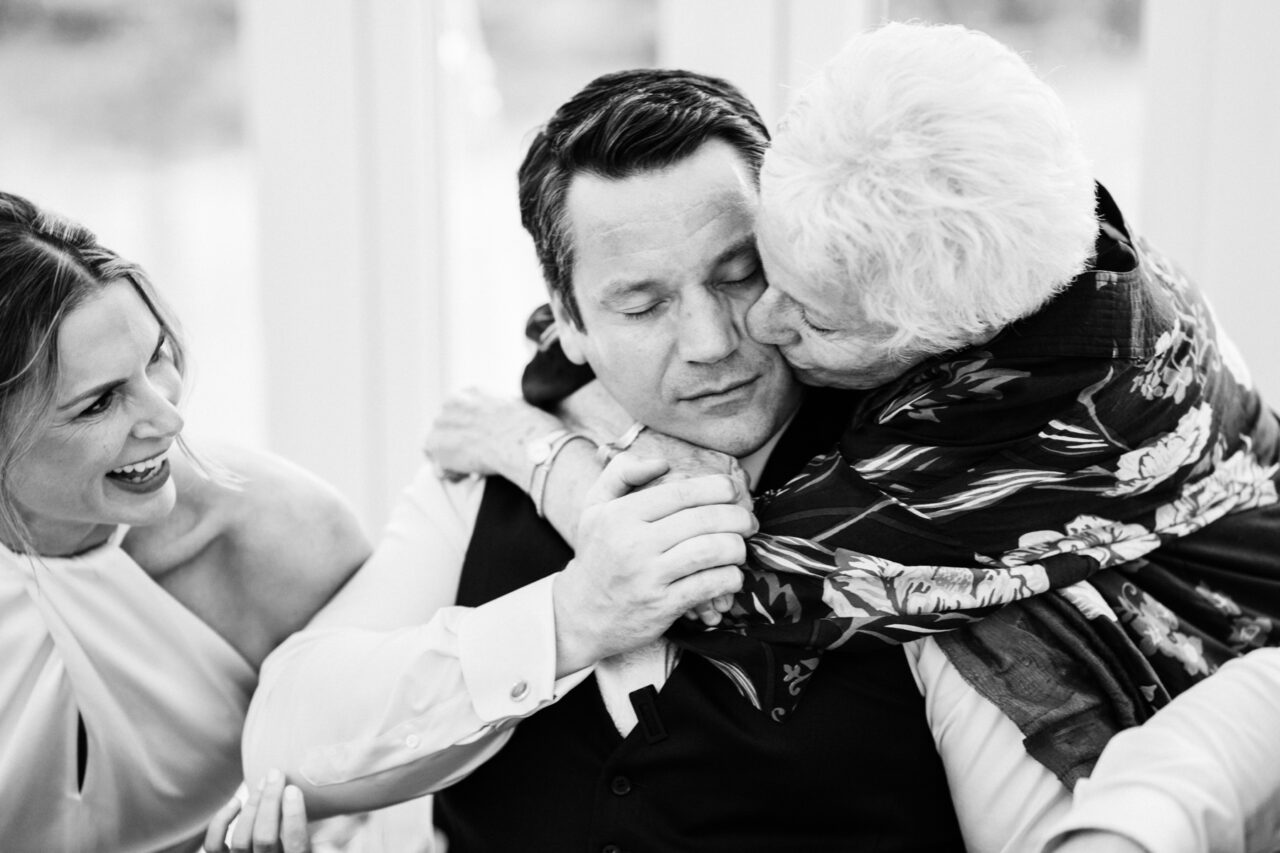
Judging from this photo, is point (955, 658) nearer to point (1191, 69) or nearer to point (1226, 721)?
point (1226, 721)

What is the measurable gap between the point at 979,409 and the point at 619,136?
1.89ft

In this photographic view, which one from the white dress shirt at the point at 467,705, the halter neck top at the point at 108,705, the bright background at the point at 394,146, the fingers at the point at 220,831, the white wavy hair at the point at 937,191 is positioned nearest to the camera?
the white dress shirt at the point at 467,705

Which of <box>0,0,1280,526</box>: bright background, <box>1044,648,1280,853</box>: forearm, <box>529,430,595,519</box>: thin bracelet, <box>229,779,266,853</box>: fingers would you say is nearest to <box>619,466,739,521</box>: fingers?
<box>529,430,595,519</box>: thin bracelet

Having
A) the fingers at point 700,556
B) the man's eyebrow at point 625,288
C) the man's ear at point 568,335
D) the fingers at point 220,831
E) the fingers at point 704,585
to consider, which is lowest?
the fingers at point 220,831

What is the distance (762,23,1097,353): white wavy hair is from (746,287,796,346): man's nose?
3.6 inches

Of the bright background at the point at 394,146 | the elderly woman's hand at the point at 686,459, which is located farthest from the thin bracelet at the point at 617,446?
the bright background at the point at 394,146

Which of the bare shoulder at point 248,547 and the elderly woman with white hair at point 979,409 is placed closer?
the elderly woman with white hair at point 979,409

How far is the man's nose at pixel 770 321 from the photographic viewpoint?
1.52 metres

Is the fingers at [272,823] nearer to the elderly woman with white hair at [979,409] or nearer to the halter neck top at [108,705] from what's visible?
the halter neck top at [108,705]

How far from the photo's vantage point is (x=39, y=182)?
3.33 meters

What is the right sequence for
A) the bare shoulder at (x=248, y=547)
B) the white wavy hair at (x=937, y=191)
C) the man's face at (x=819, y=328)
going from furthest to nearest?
the bare shoulder at (x=248, y=547) < the man's face at (x=819, y=328) < the white wavy hair at (x=937, y=191)

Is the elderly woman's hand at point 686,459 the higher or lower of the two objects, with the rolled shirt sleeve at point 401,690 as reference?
higher

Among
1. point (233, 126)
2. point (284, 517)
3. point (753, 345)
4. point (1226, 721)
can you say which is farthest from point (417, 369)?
point (1226, 721)

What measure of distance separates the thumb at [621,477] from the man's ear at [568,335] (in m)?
0.24
